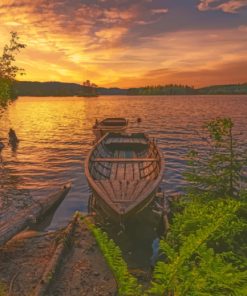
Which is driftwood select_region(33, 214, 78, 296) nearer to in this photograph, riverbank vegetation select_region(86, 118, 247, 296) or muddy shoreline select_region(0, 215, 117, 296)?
muddy shoreline select_region(0, 215, 117, 296)

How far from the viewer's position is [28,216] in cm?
1278

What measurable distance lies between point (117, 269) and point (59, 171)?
20289mm

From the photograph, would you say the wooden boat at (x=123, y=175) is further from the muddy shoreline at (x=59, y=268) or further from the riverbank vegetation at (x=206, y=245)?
the riverbank vegetation at (x=206, y=245)

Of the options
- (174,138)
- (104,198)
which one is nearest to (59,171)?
(104,198)

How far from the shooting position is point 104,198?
11.3 m

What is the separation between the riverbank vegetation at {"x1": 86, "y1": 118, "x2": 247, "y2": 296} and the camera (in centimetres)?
445

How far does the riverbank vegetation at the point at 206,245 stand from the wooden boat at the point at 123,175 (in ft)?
7.45

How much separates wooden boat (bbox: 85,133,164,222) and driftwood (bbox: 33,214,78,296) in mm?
1681

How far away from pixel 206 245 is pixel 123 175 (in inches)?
346

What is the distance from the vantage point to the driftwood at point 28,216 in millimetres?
10742

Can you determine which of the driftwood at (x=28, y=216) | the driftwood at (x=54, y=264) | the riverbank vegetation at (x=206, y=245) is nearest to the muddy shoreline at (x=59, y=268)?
the driftwood at (x=54, y=264)

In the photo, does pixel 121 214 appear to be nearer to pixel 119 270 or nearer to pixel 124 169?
pixel 119 270

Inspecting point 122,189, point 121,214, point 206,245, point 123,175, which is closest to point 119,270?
point 206,245

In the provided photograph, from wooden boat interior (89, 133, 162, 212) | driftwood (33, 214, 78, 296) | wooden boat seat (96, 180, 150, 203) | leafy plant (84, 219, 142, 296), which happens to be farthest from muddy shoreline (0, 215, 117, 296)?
leafy plant (84, 219, 142, 296)
